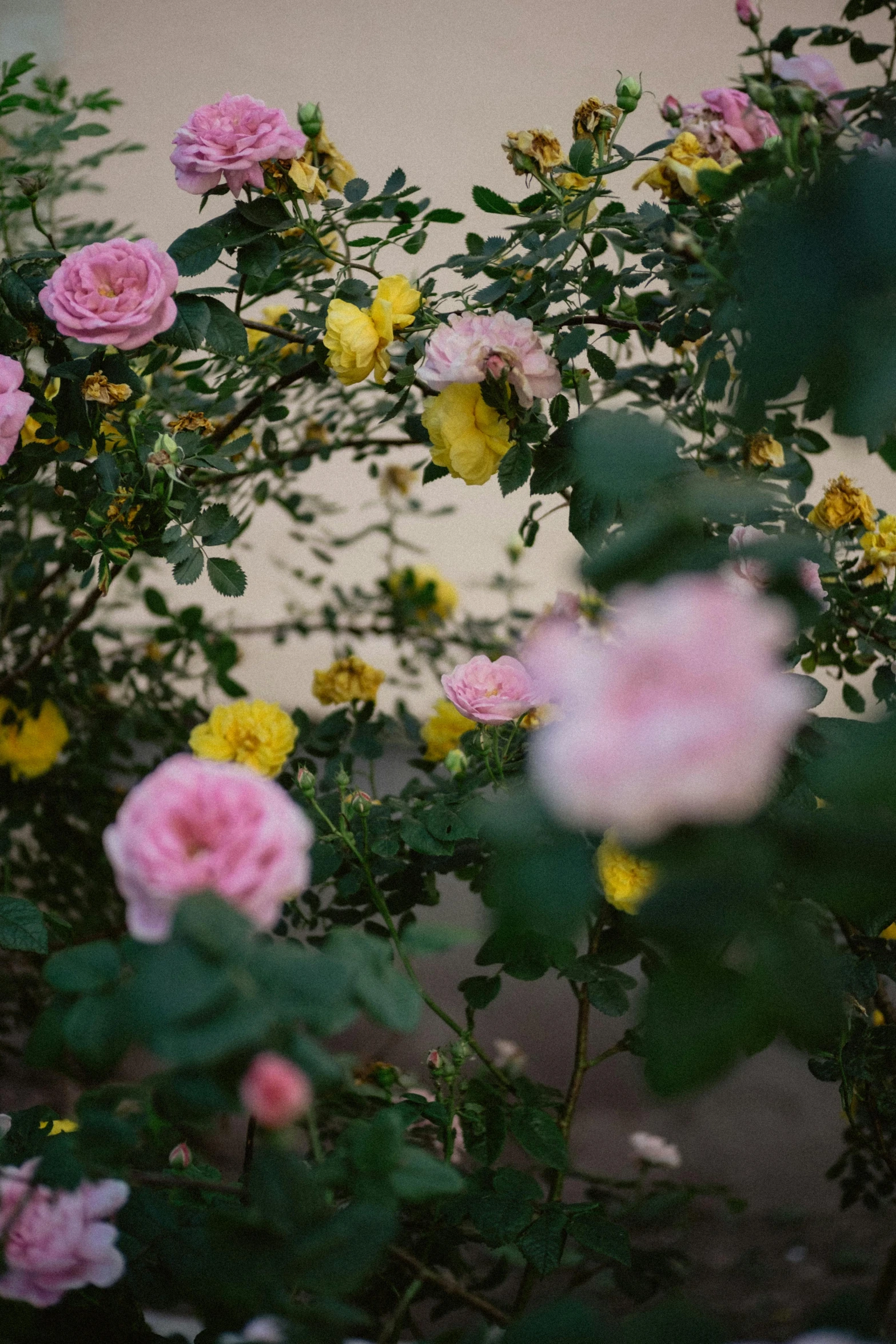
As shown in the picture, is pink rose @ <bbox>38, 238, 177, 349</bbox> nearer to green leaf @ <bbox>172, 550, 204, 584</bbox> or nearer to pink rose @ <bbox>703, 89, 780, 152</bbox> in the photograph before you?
green leaf @ <bbox>172, 550, 204, 584</bbox>

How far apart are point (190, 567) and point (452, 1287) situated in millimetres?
494

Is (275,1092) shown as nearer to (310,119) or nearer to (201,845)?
(201,845)

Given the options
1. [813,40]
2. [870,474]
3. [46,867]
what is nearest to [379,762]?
[46,867]

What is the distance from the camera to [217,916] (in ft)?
1.02

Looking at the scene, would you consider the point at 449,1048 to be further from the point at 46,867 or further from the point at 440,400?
the point at 46,867

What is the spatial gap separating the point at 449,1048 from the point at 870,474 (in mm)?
1491

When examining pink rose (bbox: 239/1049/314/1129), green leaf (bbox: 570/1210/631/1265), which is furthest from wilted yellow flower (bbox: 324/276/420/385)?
green leaf (bbox: 570/1210/631/1265)

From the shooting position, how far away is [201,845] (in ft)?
1.11

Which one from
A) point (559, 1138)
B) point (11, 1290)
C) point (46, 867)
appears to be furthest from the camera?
point (46, 867)

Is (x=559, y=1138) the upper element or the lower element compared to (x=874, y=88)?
lower

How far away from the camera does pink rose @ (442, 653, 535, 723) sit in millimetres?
642

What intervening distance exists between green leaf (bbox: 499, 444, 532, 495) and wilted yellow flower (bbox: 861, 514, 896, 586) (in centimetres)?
30

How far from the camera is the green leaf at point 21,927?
24.3 inches

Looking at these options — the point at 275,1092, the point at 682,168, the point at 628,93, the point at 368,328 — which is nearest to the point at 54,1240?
the point at 275,1092
